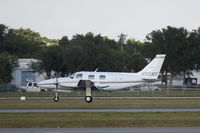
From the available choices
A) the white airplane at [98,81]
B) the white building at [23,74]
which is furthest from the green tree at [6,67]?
the white airplane at [98,81]

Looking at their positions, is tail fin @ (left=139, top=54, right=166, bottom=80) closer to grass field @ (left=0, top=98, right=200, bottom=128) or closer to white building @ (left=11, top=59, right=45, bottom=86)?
grass field @ (left=0, top=98, right=200, bottom=128)

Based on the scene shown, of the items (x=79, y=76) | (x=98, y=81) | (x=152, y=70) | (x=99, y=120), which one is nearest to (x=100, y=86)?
(x=98, y=81)

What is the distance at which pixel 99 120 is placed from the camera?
80.3 feet

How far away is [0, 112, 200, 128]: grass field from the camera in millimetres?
22703

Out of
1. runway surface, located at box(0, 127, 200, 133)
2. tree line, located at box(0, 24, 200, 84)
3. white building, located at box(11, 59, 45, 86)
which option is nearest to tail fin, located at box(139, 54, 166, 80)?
tree line, located at box(0, 24, 200, 84)

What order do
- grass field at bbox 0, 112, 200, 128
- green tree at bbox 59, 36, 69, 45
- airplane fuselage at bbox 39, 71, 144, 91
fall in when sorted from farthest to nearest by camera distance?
1. green tree at bbox 59, 36, 69, 45
2. airplane fuselage at bbox 39, 71, 144, 91
3. grass field at bbox 0, 112, 200, 128

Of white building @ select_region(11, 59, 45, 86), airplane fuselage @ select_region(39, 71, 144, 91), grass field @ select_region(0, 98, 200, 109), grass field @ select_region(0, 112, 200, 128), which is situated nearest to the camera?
grass field @ select_region(0, 112, 200, 128)

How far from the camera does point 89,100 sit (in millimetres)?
41812

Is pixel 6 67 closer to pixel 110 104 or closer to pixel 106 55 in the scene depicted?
pixel 106 55

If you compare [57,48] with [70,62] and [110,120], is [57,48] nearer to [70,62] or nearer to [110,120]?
[70,62]

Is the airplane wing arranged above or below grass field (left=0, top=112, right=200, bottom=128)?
above

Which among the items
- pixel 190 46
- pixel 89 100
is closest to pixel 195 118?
pixel 89 100

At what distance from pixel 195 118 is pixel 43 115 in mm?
7379

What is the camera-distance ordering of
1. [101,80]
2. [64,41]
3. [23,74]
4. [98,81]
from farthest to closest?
[64,41]
[23,74]
[101,80]
[98,81]
